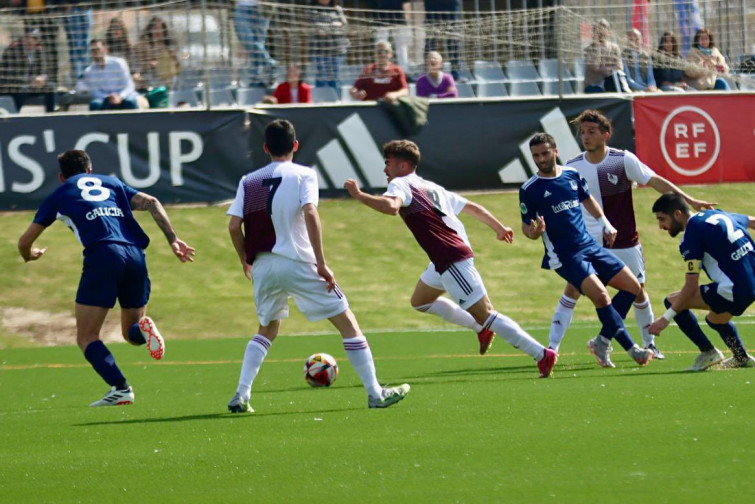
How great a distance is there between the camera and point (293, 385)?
36.0ft

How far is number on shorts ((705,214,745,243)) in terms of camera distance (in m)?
9.59

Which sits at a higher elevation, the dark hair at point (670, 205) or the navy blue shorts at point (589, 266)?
the dark hair at point (670, 205)

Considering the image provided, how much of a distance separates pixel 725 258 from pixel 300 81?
1097 cm

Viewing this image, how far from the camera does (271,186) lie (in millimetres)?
8523

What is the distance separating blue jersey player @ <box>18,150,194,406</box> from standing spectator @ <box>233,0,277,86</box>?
9.44 metres

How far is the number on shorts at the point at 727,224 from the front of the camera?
9.59 meters

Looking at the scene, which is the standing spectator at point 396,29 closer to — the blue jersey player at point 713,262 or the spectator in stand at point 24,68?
the spectator in stand at point 24,68

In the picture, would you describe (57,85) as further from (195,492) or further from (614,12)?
(195,492)

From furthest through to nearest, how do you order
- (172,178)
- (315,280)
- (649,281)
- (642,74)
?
1. (642,74)
2. (172,178)
3. (649,281)
4. (315,280)

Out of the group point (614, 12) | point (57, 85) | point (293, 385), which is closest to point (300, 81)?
point (57, 85)

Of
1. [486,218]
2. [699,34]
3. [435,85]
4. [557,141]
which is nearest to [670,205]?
[486,218]

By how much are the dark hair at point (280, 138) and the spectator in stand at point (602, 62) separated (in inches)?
484

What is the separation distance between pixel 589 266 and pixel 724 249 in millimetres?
1430

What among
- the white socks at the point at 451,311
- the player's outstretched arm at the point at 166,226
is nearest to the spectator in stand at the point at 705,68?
the white socks at the point at 451,311
